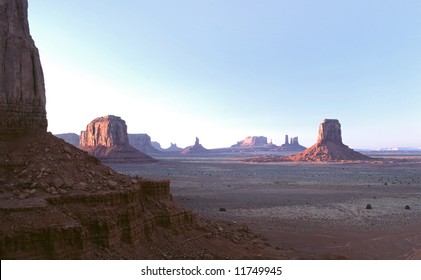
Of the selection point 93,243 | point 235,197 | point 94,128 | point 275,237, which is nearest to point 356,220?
point 275,237

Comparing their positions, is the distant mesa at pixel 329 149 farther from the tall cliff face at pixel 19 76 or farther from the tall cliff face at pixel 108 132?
the tall cliff face at pixel 19 76

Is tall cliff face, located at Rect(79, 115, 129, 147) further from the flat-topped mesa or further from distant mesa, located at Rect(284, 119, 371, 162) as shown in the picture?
the flat-topped mesa

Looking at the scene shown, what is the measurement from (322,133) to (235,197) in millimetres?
141605

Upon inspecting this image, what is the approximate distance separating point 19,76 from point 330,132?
177m

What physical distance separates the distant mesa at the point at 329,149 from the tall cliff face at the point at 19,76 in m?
152

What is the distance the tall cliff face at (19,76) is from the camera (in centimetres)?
1683

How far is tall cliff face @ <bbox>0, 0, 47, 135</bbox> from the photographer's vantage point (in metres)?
16.8

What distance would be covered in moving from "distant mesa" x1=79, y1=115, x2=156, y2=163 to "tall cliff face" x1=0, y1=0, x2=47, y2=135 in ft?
418

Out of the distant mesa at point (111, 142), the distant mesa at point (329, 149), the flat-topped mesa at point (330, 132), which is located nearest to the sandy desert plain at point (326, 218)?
the distant mesa at point (111, 142)

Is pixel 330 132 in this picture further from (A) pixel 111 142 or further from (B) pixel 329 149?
(A) pixel 111 142

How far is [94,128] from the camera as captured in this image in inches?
7239

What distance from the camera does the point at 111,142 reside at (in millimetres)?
165875

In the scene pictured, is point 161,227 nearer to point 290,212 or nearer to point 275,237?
point 275,237

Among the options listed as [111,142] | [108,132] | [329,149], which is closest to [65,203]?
[111,142]
